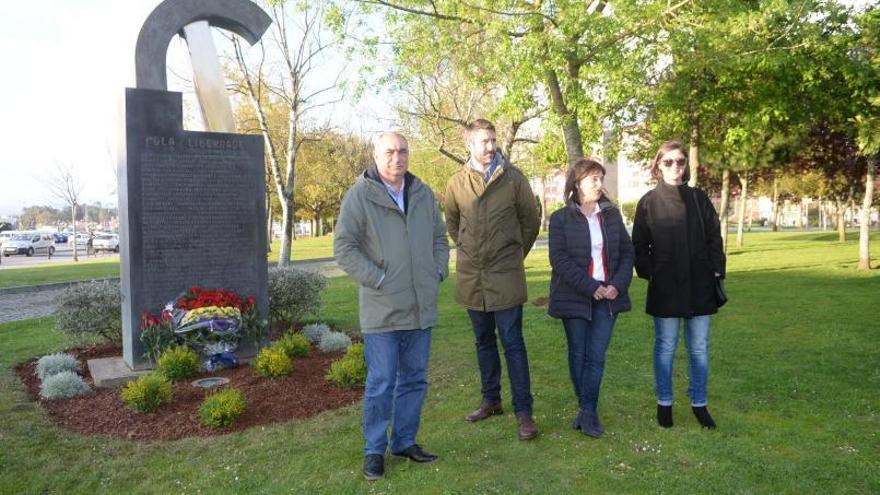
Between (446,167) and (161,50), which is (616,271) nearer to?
(161,50)

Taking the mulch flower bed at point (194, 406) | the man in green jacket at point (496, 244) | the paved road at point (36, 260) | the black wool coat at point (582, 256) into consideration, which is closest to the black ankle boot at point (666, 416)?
the black wool coat at point (582, 256)

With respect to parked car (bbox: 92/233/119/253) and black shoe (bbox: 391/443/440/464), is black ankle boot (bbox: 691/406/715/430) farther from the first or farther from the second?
parked car (bbox: 92/233/119/253)

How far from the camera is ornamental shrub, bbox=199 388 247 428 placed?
5.03 meters

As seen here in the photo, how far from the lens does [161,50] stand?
23.7ft

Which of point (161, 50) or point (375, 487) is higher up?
point (161, 50)

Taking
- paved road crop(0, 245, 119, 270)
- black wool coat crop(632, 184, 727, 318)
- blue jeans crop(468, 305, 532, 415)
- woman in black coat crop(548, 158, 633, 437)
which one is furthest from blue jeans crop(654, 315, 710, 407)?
paved road crop(0, 245, 119, 270)

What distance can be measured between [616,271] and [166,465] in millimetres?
3411

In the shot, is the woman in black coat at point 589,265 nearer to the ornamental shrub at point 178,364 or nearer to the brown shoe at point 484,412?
the brown shoe at point 484,412

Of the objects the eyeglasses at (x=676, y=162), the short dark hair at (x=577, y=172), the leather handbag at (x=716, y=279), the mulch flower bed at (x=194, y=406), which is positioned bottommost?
the mulch flower bed at (x=194, y=406)

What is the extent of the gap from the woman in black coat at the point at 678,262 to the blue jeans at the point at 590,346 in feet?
1.31

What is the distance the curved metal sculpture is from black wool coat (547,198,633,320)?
4913 millimetres

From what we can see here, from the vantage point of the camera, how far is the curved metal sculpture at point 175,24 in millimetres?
7082

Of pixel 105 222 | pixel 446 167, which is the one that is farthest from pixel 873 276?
pixel 105 222

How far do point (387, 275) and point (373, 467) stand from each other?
1213 mm
